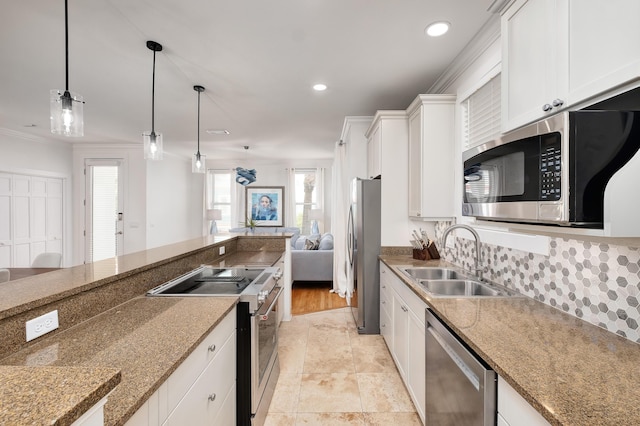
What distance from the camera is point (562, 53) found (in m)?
1.03

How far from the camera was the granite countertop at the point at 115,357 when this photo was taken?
52cm

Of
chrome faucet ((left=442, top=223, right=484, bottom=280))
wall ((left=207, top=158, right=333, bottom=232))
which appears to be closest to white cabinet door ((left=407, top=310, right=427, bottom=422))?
chrome faucet ((left=442, top=223, right=484, bottom=280))

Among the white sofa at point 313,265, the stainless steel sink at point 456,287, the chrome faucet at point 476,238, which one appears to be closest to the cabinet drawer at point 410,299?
the stainless steel sink at point 456,287

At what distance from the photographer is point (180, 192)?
736 centimetres

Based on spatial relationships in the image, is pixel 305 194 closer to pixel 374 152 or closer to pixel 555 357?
pixel 374 152

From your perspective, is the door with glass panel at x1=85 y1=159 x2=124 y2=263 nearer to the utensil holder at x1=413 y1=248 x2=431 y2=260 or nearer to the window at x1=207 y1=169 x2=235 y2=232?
the window at x1=207 y1=169 x2=235 y2=232

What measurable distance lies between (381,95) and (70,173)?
6136 millimetres

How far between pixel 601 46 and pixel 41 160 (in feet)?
23.6

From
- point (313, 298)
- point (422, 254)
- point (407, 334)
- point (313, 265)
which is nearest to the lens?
point (407, 334)

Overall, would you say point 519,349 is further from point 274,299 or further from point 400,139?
point 400,139

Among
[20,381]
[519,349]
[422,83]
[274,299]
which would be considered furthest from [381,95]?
[20,381]

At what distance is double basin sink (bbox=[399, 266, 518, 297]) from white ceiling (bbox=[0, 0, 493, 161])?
1.73 meters

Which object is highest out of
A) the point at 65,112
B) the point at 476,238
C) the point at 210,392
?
the point at 65,112

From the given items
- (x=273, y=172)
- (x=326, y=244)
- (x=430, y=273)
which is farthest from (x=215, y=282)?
(x=273, y=172)
